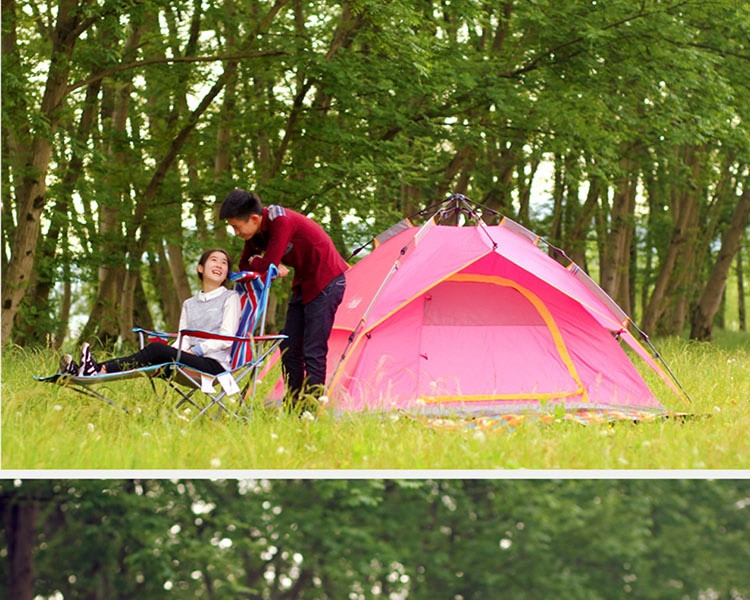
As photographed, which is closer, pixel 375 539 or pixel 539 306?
pixel 539 306

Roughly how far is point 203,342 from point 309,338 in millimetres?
560

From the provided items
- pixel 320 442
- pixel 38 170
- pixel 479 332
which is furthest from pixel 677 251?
pixel 320 442

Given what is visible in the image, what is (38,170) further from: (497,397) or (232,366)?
(497,397)

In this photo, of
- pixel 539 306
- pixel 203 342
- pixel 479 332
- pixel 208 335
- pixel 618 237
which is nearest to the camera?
pixel 208 335

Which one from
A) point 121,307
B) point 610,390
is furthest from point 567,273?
point 121,307

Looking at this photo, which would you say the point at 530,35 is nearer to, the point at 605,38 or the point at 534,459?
the point at 605,38

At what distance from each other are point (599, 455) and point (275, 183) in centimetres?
536

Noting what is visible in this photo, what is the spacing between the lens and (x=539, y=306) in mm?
5828

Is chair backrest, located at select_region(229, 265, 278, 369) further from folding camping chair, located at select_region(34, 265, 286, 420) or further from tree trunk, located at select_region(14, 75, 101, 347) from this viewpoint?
tree trunk, located at select_region(14, 75, 101, 347)

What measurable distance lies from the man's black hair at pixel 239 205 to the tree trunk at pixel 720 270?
31.4 ft

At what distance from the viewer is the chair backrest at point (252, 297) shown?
4.86 meters

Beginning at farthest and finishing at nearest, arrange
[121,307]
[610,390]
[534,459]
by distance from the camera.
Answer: [121,307], [610,390], [534,459]

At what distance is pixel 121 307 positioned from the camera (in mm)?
10664

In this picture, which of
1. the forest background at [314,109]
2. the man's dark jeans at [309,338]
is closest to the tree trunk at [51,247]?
the forest background at [314,109]
